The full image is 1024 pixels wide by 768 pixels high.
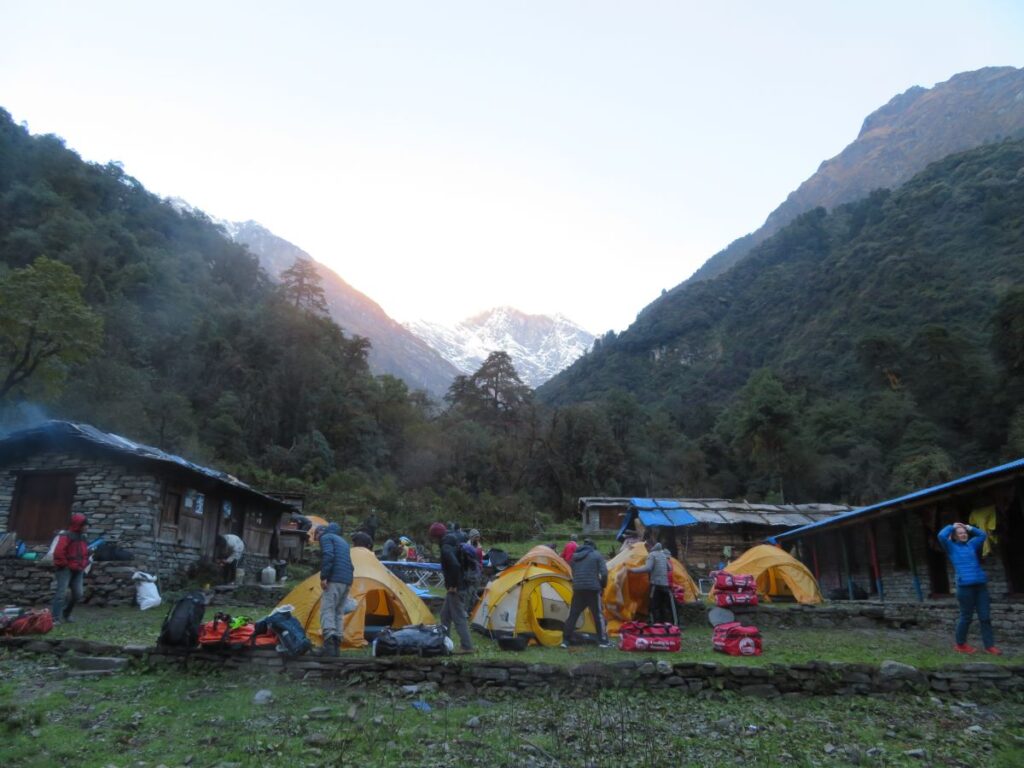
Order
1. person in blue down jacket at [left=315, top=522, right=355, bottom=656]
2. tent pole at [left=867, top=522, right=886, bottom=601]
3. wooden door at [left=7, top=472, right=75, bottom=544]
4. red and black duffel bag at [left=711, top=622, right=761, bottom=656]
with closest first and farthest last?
1. person in blue down jacket at [left=315, top=522, right=355, bottom=656]
2. red and black duffel bag at [left=711, top=622, right=761, bottom=656]
3. wooden door at [left=7, top=472, right=75, bottom=544]
4. tent pole at [left=867, top=522, right=886, bottom=601]

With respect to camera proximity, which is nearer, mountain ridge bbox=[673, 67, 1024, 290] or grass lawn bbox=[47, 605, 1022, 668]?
grass lawn bbox=[47, 605, 1022, 668]

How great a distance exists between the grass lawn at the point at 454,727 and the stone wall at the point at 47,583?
6.84 m

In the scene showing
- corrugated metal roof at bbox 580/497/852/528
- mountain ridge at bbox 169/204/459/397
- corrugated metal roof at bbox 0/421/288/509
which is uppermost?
mountain ridge at bbox 169/204/459/397

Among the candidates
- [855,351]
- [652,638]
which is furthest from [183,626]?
[855,351]

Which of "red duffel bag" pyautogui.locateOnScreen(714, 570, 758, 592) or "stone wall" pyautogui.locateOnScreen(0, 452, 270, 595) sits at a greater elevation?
"stone wall" pyautogui.locateOnScreen(0, 452, 270, 595)

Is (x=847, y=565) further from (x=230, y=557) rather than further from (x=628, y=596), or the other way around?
(x=230, y=557)

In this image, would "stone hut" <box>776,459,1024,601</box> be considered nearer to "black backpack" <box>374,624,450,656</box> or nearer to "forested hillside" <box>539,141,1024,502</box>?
"black backpack" <box>374,624,450,656</box>

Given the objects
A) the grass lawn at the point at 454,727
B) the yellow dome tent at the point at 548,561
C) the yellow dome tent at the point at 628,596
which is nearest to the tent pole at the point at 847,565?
the yellow dome tent at the point at 628,596

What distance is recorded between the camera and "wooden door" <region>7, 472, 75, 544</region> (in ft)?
51.4

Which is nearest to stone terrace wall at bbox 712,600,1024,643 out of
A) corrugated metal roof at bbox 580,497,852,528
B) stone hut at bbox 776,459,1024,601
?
stone hut at bbox 776,459,1024,601

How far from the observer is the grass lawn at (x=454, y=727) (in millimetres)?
5758

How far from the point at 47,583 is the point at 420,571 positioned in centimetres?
1077

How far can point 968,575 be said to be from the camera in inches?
371

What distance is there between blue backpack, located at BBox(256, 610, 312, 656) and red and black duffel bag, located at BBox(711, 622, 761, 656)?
592cm
